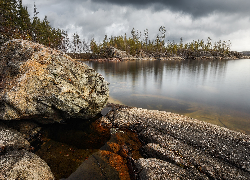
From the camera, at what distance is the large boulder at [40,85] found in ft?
38.8

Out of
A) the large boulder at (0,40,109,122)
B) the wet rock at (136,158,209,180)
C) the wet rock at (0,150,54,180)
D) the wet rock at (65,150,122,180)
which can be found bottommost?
the wet rock at (65,150,122,180)

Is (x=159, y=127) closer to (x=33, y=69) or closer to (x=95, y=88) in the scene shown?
(x=95, y=88)

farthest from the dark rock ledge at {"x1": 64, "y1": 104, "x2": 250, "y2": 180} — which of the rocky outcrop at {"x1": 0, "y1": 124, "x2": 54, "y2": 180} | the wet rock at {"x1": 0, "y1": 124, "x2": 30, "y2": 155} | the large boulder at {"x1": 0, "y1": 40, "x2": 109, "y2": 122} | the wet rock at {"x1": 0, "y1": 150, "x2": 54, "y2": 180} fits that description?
the large boulder at {"x1": 0, "y1": 40, "x2": 109, "y2": 122}

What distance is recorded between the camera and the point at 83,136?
13852 millimetres

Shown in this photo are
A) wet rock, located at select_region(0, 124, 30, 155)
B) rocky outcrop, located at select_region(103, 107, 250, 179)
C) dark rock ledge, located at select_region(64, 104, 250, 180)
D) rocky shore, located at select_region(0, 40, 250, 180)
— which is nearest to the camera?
rocky outcrop, located at select_region(103, 107, 250, 179)

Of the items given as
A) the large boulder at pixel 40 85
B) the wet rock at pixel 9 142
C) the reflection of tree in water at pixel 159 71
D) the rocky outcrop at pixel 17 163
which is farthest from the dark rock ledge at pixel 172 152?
the reflection of tree in water at pixel 159 71

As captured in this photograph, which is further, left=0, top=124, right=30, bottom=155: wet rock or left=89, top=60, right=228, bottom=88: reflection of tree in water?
left=89, top=60, right=228, bottom=88: reflection of tree in water

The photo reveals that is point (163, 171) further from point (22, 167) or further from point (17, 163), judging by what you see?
point (17, 163)

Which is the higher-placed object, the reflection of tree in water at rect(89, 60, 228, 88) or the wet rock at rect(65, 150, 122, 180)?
the reflection of tree in water at rect(89, 60, 228, 88)

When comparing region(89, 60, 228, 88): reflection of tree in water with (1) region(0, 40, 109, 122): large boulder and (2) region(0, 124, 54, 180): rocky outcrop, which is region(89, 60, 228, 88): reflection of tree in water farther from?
(2) region(0, 124, 54, 180): rocky outcrop

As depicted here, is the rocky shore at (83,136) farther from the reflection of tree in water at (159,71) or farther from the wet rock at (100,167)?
the reflection of tree in water at (159,71)

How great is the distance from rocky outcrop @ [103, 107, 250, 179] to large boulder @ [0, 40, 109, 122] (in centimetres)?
585

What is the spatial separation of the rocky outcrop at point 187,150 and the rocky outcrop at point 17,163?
6.07 metres

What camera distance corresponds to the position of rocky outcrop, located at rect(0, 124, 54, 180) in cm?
736
